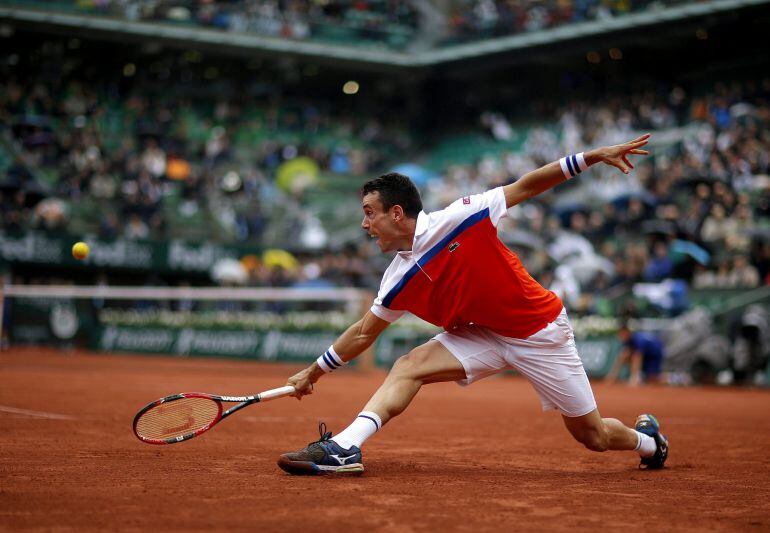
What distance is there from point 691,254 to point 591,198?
20.1ft

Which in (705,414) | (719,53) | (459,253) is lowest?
(705,414)

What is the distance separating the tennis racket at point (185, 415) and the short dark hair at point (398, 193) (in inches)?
53.5

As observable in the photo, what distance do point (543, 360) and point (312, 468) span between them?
161cm

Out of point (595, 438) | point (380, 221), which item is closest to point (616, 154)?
point (380, 221)

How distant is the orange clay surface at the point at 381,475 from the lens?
455 cm

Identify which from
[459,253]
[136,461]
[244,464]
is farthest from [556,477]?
[136,461]

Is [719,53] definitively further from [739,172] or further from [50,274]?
[50,274]

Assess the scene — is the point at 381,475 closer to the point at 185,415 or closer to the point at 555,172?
the point at 185,415

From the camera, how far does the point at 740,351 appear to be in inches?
708

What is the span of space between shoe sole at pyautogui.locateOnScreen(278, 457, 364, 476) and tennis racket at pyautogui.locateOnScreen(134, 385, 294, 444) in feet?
1.66

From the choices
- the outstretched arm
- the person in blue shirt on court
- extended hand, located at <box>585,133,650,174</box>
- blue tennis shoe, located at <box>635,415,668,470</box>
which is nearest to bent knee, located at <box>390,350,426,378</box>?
the outstretched arm

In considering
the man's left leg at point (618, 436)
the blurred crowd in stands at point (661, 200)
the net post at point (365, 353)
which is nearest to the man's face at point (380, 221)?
the man's left leg at point (618, 436)

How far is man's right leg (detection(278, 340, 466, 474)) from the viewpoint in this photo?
18.8 ft

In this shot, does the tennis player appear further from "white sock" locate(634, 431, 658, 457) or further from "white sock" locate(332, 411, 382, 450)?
"white sock" locate(634, 431, 658, 457)
